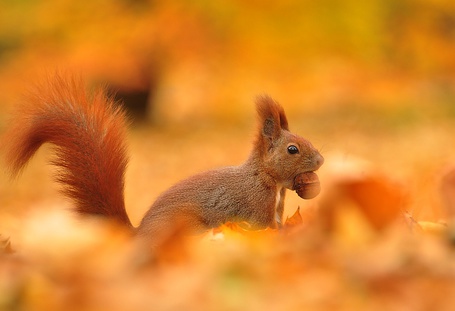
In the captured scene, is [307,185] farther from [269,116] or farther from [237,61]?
[237,61]

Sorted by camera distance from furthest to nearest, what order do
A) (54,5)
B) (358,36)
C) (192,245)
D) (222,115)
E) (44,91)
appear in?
(222,115) < (54,5) < (358,36) < (44,91) < (192,245)

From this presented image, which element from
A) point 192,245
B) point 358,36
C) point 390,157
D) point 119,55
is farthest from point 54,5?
point 192,245

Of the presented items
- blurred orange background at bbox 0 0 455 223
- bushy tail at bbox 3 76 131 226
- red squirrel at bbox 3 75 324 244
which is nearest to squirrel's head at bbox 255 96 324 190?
red squirrel at bbox 3 75 324 244

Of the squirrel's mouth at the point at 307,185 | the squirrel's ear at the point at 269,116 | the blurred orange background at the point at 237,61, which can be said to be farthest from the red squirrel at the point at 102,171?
the blurred orange background at the point at 237,61

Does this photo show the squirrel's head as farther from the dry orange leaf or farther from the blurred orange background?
the blurred orange background

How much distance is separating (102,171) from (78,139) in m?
0.14

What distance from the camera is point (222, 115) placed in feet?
44.4

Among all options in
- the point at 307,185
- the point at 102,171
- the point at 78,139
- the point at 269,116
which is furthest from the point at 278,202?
the point at 78,139

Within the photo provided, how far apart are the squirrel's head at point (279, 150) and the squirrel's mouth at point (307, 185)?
27 millimetres

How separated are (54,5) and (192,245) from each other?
906cm

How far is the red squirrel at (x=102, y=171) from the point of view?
2873mm

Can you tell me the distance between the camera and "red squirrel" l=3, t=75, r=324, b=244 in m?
2.87

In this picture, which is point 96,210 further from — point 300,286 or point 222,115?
point 222,115

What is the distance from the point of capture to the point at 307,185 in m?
3.40
